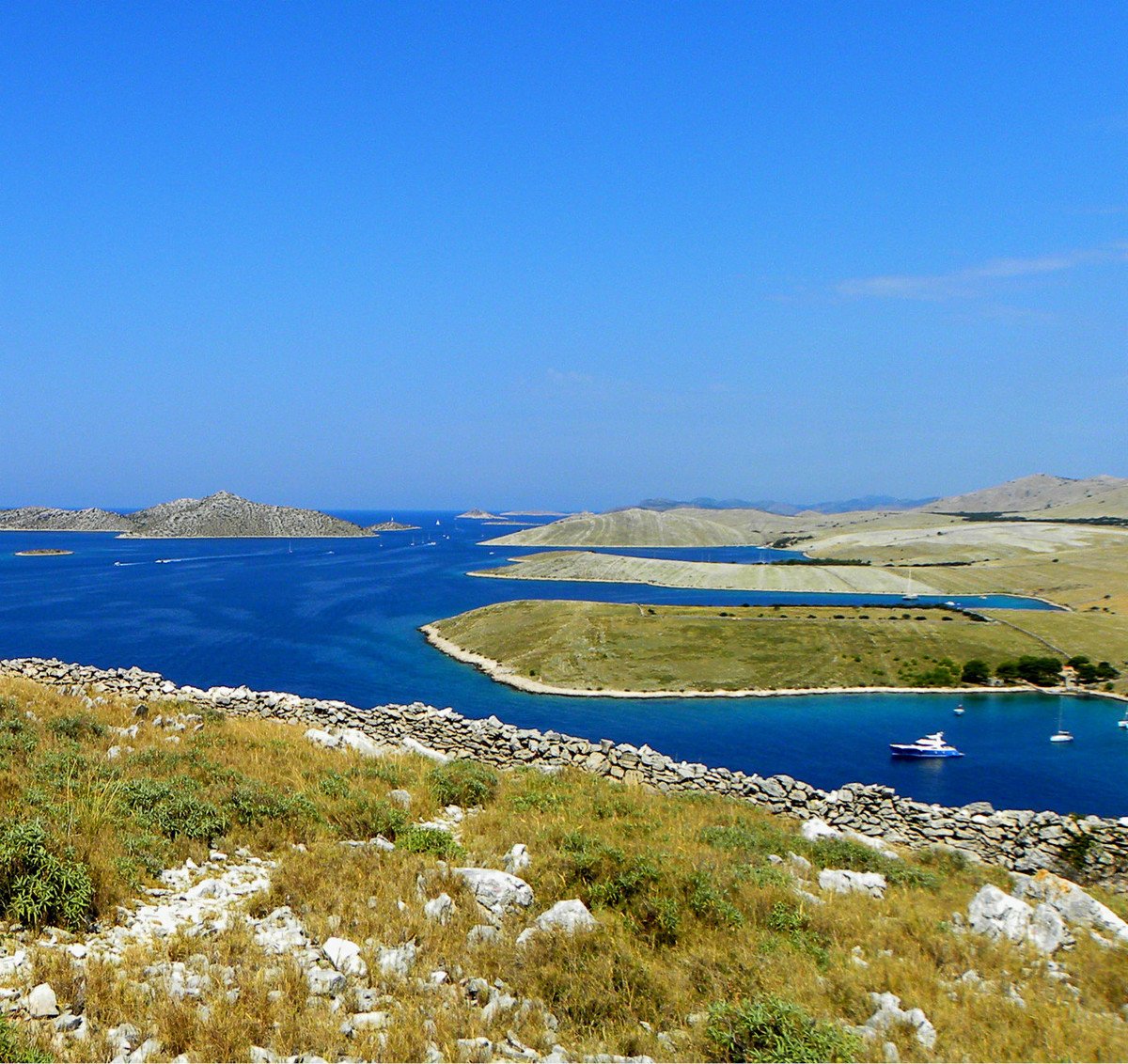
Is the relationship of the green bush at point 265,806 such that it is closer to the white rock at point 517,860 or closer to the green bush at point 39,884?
the green bush at point 39,884

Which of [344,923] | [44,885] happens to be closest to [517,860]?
[344,923]

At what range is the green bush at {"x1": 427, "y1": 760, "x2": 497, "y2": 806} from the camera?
53.3ft

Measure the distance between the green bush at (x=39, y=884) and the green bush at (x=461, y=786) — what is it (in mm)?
7642

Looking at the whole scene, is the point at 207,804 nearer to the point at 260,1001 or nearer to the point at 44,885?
the point at 44,885

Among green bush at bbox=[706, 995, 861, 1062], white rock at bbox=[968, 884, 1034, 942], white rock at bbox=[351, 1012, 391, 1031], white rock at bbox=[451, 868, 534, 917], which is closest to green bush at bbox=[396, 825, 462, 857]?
white rock at bbox=[451, 868, 534, 917]

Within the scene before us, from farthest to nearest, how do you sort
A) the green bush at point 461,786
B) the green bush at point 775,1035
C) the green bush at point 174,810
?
the green bush at point 461,786, the green bush at point 174,810, the green bush at point 775,1035

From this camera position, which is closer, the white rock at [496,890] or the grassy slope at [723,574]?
the white rock at [496,890]

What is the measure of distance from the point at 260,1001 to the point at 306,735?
1459 cm

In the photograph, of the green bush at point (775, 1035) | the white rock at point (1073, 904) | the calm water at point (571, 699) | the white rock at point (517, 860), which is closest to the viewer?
the green bush at point (775, 1035)

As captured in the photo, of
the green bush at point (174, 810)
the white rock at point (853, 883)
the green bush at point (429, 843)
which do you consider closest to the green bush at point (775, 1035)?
the white rock at point (853, 883)

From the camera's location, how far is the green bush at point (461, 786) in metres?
16.2

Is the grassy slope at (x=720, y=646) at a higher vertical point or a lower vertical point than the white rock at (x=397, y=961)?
lower

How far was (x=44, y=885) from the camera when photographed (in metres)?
9.10

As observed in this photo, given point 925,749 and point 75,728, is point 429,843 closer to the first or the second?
point 75,728
